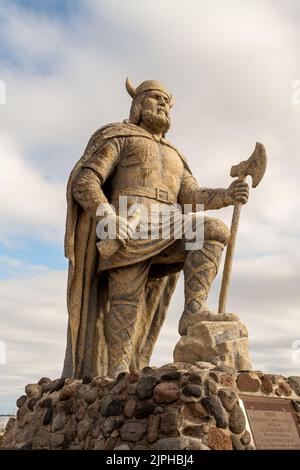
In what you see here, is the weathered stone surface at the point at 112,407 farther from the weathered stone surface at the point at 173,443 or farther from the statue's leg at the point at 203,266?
the statue's leg at the point at 203,266

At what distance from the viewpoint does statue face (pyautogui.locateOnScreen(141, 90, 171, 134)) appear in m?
7.20

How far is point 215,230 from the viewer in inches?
249

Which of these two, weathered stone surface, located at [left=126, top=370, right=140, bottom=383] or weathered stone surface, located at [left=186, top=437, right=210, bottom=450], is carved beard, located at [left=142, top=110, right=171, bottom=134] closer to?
weathered stone surface, located at [left=126, top=370, right=140, bottom=383]

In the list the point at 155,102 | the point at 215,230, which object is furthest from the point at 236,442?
the point at 155,102

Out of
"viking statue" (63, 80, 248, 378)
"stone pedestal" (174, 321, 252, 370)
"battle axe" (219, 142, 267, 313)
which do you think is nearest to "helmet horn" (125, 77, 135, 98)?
"viking statue" (63, 80, 248, 378)

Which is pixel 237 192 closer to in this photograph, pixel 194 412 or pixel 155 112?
pixel 155 112

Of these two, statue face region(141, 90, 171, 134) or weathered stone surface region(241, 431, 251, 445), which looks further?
statue face region(141, 90, 171, 134)

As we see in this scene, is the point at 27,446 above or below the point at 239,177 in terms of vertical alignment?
below

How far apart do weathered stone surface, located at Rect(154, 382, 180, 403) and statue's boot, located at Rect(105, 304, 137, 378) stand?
4.44 feet

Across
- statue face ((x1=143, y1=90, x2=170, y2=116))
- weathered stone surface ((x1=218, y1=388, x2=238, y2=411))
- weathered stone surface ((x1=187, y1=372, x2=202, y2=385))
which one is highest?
statue face ((x1=143, y1=90, x2=170, y2=116))

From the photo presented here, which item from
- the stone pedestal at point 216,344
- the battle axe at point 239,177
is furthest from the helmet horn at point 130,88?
the stone pedestal at point 216,344

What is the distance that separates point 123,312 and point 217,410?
1928mm

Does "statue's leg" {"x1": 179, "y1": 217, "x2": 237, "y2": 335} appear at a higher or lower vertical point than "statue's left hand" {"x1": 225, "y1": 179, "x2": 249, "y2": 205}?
lower

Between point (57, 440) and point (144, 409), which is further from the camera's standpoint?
point (57, 440)
